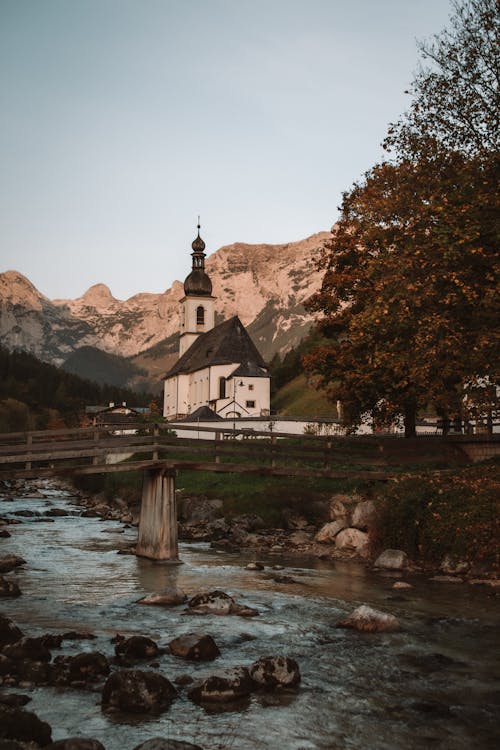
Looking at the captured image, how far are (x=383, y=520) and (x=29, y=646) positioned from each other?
567 inches

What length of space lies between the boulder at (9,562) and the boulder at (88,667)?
1093 cm

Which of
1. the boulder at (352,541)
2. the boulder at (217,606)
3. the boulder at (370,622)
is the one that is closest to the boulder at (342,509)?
the boulder at (352,541)

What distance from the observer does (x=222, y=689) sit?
946 cm

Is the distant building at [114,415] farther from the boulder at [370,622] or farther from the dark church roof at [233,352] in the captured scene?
the boulder at [370,622]

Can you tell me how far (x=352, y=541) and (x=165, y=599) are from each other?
33.3 feet

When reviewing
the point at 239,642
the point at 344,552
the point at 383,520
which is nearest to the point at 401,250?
the point at 383,520

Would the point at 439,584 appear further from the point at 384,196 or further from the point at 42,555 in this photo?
the point at 384,196

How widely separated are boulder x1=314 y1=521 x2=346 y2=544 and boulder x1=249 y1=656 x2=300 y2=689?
15937 mm

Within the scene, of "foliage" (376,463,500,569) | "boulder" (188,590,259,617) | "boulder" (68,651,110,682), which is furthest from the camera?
"foliage" (376,463,500,569)

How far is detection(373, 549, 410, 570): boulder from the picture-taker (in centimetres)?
2114

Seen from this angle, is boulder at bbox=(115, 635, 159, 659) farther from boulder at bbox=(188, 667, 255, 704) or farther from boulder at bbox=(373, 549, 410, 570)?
boulder at bbox=(373, 549, 410, 570)

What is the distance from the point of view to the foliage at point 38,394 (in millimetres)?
125875

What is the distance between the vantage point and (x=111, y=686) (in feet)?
30.2

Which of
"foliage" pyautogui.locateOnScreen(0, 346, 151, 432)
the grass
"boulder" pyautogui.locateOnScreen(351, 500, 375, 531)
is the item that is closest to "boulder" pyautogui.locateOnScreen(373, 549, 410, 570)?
"boulder" pyautogui.locateOnScreen(351, 500, 375, 531)
